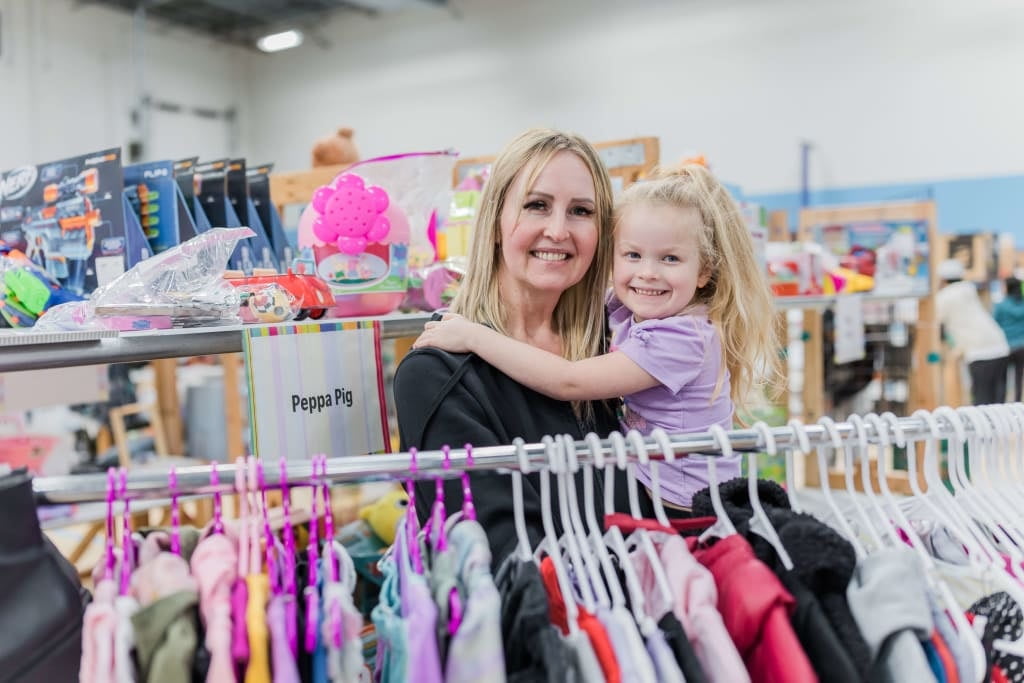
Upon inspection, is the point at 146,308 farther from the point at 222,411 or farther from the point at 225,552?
the point at 222,411

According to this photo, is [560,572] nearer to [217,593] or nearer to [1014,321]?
[217,593]

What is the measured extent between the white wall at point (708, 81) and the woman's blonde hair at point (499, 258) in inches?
249

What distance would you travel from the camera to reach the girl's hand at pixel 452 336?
1290mm

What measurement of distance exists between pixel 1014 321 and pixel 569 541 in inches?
235

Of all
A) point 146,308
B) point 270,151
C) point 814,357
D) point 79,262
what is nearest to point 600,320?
point 146,308

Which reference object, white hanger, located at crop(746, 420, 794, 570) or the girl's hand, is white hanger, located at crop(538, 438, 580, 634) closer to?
white hanger, located at crop(746, 420, 794, 570)

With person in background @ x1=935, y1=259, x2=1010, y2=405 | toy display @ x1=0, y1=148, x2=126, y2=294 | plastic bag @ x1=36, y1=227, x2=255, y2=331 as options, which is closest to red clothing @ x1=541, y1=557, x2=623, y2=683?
plastic bag @ x1=36, y1=227, x2=255, y2=331

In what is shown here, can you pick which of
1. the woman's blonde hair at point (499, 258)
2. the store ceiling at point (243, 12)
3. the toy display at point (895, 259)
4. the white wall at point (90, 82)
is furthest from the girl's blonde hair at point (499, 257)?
the store ceiling at point (243, 12)

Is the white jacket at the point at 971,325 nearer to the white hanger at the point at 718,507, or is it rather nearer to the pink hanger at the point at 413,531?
the white hanger at the point at 718,507

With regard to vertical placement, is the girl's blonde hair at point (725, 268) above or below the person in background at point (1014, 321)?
above

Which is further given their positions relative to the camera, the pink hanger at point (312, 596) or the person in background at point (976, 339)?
the person in background at point (976, 339)

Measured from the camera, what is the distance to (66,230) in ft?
5.19

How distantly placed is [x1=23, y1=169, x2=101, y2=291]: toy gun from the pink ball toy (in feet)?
1.38

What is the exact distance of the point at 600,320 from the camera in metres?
1.56
